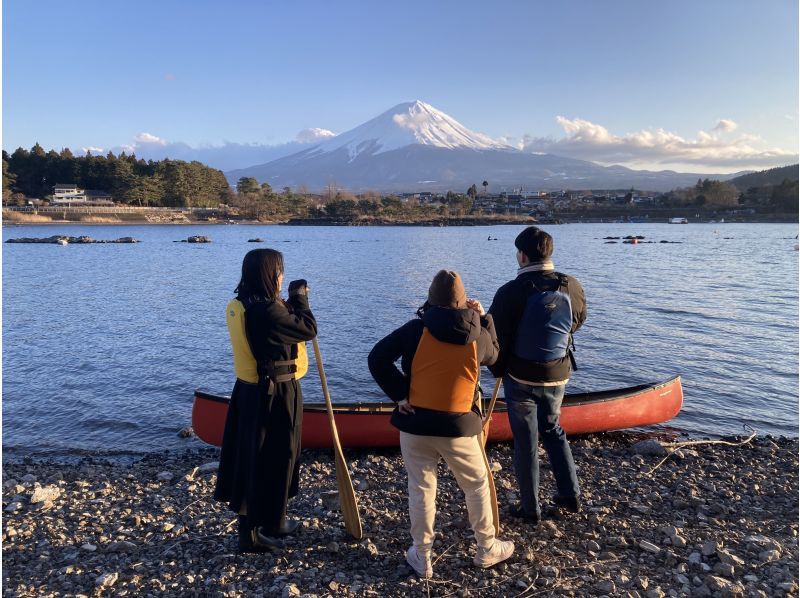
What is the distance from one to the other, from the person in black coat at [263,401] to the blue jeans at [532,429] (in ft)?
5.97

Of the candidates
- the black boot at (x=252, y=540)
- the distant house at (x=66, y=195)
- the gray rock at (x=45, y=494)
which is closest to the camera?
the black boot at (x=252, y=540)

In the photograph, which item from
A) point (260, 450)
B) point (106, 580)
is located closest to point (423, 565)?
point (260, 450)

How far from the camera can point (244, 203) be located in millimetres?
128500

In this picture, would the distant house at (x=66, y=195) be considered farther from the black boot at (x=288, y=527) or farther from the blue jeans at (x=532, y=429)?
the blue jeans at (x=532, y=429)

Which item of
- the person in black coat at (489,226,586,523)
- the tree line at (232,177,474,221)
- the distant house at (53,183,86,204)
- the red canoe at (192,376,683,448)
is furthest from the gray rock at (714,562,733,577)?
the tree line at (232,177,474,221)

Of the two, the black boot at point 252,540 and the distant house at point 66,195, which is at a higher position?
the distant house at point 66,195

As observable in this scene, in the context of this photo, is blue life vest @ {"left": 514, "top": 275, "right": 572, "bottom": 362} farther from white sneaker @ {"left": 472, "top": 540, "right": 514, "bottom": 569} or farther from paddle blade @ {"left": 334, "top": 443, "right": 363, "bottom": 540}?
paddle blade @ {"left": 334, "top": 443, "right": 363, "bottom": 540}

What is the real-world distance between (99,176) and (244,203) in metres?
29.6

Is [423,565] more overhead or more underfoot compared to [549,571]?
more overhead

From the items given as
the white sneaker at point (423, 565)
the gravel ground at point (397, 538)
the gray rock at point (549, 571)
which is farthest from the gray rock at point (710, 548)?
the white sneaker at point (423, 565)

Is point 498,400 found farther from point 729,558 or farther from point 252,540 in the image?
point 252,540

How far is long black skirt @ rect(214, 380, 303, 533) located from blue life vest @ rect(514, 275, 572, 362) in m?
1.91

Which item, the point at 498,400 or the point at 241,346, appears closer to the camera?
the point at 241,346

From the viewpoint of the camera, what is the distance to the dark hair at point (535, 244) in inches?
178
